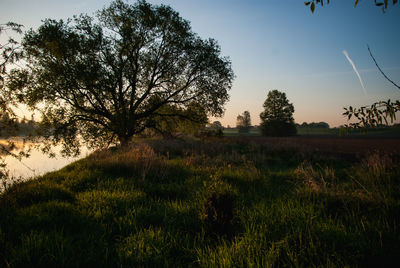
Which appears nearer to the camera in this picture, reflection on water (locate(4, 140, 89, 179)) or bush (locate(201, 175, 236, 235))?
bush (locate(201, 175, 236, 235))

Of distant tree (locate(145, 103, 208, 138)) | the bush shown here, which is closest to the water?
distant tree (locate(145, 103, 208, 138))

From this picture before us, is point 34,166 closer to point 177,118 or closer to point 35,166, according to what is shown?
point 35,166

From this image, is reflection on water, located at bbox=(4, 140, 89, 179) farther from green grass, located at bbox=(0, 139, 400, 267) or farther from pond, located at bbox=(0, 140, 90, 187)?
green grass, located at bbox=(0, 139, 400, 267)

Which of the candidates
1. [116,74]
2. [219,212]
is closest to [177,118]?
[116,74]

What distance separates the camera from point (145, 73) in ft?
48.0

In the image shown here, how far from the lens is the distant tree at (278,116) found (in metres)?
45.6

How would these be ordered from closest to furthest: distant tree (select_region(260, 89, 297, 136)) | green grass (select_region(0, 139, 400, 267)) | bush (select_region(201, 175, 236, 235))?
green grass (select_region(0, 139, 400, 267)) < bush (select_region(201, 175, 236, 235)) < distant tree (select_region(260, 89, 297, 136))

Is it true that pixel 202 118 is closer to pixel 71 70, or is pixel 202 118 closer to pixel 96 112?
pixel 96 112

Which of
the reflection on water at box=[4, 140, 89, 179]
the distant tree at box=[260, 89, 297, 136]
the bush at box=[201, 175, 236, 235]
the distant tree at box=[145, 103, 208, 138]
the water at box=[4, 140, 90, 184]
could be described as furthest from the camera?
the distant tree at box=[260, 89, 297, 136]

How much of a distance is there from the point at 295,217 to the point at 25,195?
19.2ft

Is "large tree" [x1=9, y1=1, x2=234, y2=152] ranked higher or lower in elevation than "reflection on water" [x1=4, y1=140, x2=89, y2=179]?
higher

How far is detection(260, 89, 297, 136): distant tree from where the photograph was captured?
4560 centimetres

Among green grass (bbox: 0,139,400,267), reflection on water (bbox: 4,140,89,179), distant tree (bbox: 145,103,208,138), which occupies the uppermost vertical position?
distant tree (bbox: 145,103,208,138)

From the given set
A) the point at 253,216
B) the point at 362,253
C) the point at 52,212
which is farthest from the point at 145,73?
the point at 362,253
